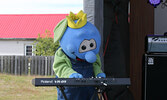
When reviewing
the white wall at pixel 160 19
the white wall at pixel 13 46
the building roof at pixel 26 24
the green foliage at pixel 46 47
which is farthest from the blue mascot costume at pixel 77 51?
the white wall at pixel 13 46

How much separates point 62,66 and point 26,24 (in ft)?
50.8

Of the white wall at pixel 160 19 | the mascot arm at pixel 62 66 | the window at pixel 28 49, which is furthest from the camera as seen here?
the window at pixel 28 49

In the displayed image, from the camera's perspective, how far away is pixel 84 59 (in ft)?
10.6

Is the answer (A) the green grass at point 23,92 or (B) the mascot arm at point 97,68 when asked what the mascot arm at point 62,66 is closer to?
(B) the mascot arm at point 97,68

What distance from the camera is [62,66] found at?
125 inches

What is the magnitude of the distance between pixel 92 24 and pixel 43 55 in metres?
11.7

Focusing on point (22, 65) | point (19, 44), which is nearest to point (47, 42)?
point (22, 65)

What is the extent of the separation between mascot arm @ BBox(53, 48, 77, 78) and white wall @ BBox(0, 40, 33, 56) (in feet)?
51.8

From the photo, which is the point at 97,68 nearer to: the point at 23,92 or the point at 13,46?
the point at 23,92

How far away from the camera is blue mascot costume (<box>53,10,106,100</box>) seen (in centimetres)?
319

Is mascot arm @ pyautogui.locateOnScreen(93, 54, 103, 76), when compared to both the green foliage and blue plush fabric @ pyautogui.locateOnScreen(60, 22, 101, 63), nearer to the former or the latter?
blue plush fabric @ pyautogui.locateOnScreen(60, 22, 101, 63)

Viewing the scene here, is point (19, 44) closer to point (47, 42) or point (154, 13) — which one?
point (47, 42)

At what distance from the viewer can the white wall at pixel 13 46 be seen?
62.3ft

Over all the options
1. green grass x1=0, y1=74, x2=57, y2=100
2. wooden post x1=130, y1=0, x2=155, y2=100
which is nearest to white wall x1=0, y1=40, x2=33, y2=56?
green grass x1=0, y1=74, x2=57, y2=100
